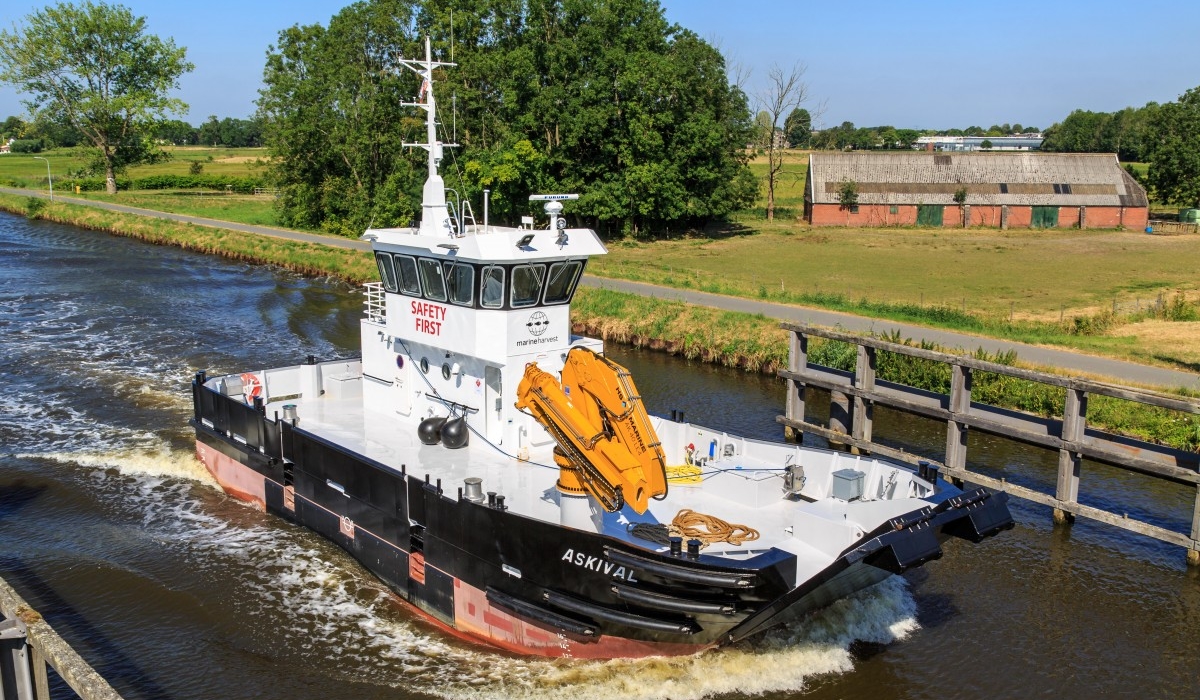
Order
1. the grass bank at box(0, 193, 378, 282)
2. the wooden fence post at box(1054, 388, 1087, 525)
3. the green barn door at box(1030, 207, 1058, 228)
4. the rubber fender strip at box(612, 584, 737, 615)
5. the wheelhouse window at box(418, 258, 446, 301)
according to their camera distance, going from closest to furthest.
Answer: the rubber fender strip at box(612, 584, 737, 615), the wheelhouse window at box(418, 258, 446, 301), the wooden fence post at box(1054, 388, 1087, 525), the grass bank at box(0, 193, 378, 282), the green barn door at box(1030, 207, 1058, 228)

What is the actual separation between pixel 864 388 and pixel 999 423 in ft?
9.39

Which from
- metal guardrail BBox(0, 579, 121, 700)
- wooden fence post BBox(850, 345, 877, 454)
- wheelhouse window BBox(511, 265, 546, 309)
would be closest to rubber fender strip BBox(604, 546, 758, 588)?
wheelhouse window BBox(511, 265, 546, 309)

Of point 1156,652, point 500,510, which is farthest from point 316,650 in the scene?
point 1156,652

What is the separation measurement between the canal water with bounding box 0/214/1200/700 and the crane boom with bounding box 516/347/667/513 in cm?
230

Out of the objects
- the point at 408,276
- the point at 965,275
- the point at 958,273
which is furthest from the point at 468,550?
the point at 958,273

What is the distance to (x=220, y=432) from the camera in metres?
18.3

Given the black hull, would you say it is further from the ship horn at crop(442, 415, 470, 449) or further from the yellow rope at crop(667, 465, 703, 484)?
the yellow rope at crop(667, 465, 703, 484)

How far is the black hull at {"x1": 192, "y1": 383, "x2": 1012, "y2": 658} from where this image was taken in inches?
411

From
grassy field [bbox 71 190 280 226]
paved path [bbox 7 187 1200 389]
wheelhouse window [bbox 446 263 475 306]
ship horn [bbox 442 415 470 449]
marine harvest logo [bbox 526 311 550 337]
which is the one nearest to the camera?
wheelhouse window [bbox 446 263 475 306]

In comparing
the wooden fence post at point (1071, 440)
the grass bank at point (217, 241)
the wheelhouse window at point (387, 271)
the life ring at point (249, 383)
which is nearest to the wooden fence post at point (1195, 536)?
the wooden fence post at point (1071, 440)

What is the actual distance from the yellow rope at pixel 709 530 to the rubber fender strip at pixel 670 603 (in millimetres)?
1015

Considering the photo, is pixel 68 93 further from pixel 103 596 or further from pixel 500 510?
pixel 500 510

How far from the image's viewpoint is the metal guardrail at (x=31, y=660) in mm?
6281

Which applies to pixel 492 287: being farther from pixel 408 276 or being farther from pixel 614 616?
pixel 614 616
